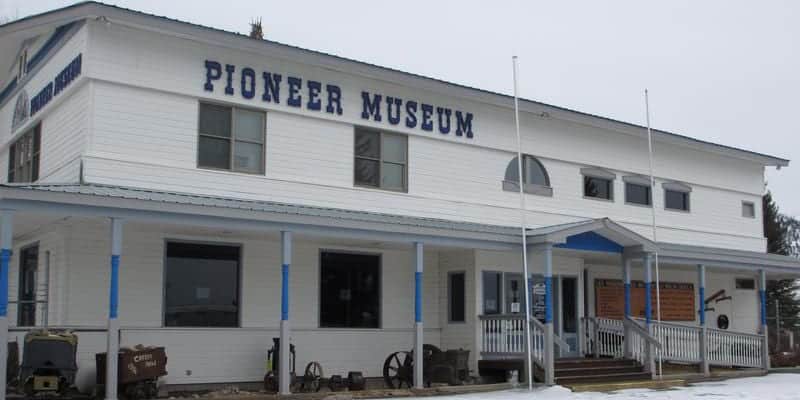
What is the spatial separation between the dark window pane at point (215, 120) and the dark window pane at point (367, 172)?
3.27 m

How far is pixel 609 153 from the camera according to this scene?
26.2m

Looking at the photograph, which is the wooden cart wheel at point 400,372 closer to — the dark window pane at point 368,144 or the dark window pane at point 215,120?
the dark window pane at point 368,144

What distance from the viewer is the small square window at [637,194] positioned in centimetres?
2678

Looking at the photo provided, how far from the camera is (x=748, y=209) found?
101 ft

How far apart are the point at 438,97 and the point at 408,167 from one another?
196cm

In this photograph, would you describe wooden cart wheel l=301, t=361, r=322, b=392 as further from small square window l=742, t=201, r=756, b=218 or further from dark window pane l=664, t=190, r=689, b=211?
small square window l=742, t=201, r=756, b=218

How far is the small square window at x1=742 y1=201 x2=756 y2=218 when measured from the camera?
30500mm

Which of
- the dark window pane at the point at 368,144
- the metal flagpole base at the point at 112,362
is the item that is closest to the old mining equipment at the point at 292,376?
the metal flagpole base at the point at 112,362

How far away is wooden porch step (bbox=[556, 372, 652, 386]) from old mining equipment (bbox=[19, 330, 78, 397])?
A: 35.3 feet

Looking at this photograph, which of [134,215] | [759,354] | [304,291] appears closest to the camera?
[134,215]

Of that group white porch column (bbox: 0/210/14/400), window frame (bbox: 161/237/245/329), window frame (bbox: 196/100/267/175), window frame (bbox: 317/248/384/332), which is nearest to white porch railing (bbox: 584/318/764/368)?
window frame (bbox: 317/248/384/332)

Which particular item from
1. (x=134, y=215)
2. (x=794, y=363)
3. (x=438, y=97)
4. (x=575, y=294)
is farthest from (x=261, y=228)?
Result: (x=794, y=363)

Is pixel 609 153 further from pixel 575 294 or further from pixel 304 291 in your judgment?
pixel 304 291

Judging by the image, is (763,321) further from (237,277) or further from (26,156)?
(26,156)
